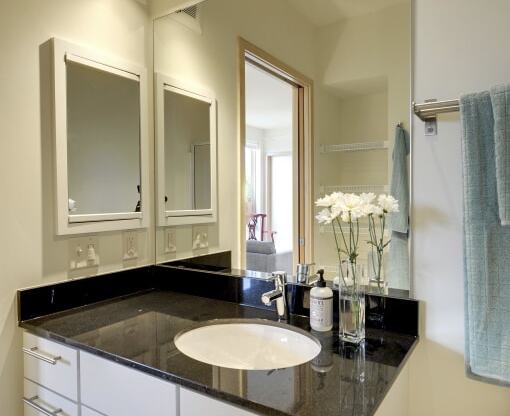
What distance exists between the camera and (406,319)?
44.4 inches

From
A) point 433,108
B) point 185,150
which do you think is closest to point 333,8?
point 433,108

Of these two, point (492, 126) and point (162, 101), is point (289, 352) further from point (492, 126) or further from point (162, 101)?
point (162, 101)

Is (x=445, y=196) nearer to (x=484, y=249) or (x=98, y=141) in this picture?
(x=484, y=249)

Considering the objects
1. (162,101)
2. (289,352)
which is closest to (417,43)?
(289,352)

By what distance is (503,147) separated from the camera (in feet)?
2.90

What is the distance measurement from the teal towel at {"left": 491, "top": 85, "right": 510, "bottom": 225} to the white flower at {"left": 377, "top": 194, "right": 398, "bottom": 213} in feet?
1.02

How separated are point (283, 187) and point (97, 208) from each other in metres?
0.76

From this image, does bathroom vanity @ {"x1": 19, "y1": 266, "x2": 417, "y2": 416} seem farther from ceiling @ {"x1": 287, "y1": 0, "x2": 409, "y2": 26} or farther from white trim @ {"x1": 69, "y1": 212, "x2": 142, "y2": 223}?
ceiling @ {"x1": 287, "y1": 0, "x2": 409, "y2": 26}

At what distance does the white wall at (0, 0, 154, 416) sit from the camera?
1.24 metres

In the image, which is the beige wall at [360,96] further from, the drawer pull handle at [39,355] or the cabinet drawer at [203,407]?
the drawer pull handle at [39,355]

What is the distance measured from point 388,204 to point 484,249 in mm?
303

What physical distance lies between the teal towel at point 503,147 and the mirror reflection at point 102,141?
4.51 feet

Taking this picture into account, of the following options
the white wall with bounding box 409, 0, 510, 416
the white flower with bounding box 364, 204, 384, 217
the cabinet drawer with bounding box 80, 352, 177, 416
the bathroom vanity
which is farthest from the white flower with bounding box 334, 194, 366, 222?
the cabinet drawer with bounding box 80, 352, 177, 416

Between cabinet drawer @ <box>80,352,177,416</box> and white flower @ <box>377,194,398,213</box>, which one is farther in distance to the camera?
white flower @ <box>377,194,398,213</box>
